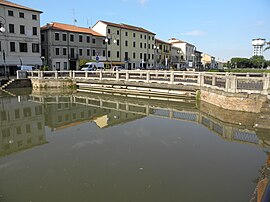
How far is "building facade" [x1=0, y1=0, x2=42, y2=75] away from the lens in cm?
3385

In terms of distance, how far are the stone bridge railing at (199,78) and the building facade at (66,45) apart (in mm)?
10777

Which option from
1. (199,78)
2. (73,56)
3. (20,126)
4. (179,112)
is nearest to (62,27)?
(73,56)

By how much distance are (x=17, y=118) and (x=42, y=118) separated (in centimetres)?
152

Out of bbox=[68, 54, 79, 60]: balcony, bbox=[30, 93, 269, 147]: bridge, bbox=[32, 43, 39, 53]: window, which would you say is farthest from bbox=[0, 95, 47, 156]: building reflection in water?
bbox=[68, 54, 79, 60]: balcony

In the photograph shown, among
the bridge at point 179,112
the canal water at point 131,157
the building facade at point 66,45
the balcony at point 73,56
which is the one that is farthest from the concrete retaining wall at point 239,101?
the balcony at point 73,56

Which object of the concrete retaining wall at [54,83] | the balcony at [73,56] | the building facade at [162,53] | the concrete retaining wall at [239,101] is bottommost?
the concrete retaining wall at [239,101]

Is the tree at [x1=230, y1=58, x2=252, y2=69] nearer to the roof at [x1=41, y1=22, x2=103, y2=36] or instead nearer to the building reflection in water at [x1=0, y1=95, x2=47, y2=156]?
the roof at [x1=41, y1=22, x2=103, y2=36]

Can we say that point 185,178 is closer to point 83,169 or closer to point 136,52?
point 83,169

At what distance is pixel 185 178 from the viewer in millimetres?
6273

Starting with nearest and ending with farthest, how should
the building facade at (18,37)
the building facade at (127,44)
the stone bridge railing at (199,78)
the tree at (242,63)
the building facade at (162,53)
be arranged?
the stone bridge railing at (199,78)
the building facade at (18,37)
the building facade at (127,44)
the building facade at (162,53)
the tree at (242,63)

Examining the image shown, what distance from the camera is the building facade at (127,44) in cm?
5081

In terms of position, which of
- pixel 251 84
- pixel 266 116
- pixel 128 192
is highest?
pixel 251 84

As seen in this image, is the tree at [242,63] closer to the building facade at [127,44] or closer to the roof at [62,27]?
the building facade at [127,44]

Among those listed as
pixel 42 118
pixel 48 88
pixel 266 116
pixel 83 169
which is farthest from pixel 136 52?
pixel 83 169
